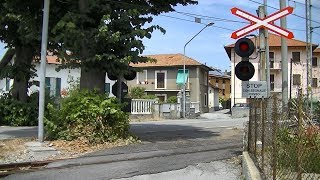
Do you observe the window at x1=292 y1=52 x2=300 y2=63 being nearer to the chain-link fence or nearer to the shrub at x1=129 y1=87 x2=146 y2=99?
the shrub at x1=129 y1=87 x2=146 y2=99

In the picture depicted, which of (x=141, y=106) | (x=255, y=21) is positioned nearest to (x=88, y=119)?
(x=255, y=21)

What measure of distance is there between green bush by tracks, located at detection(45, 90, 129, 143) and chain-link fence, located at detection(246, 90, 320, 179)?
6.63 m

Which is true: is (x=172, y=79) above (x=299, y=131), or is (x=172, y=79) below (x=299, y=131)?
above

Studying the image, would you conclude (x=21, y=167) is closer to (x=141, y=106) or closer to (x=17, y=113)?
(x=17, y=113)

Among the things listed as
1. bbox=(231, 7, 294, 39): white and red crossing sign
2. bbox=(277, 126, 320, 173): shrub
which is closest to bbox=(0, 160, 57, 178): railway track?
bbox=(231, 7, 294, 39): white and red crossing sign

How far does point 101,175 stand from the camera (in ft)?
32.8

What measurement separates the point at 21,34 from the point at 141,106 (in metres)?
22.2

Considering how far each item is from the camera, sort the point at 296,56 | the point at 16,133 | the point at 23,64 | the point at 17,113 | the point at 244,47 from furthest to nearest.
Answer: the point at 296,56, the point at 17,113, the point at 23,64, the point at 16,133, the point at 244,47

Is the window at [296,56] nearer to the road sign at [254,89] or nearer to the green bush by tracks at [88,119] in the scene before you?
the green bush by tracks at [88,119]

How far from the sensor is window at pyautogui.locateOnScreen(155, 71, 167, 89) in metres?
59.5

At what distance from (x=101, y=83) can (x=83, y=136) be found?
2.48 metres

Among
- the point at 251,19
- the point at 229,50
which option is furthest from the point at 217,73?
the point at 251,19

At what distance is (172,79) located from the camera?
193ft

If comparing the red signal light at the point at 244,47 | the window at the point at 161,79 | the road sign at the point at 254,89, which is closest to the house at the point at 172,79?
the window at the point at 161,79
